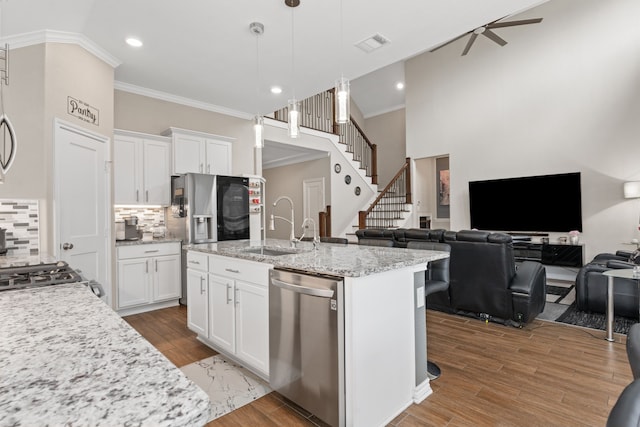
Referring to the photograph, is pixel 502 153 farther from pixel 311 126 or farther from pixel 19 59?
pixel 19 59

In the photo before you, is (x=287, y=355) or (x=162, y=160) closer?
(x=287, y=355)

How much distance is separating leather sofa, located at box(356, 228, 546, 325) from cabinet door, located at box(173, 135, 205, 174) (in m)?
3.22

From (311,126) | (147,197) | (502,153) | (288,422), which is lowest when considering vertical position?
(288,422)

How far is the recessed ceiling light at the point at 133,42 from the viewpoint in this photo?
338cm

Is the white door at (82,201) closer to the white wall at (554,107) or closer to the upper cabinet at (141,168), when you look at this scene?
the upper cabinet at (141,168)

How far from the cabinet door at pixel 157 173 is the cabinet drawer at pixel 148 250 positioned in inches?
26.3

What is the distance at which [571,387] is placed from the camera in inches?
91.0

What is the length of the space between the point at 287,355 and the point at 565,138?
631cm

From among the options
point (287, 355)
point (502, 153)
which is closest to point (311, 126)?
point (502, 153)

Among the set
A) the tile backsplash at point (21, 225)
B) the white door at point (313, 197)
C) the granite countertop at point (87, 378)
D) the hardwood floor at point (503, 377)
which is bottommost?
the hardwood floor at point (503, 377)

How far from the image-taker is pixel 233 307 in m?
2.63

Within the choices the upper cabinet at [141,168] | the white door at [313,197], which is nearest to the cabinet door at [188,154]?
the upper cabinet at [141,168]

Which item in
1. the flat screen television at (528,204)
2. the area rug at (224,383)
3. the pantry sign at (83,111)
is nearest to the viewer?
the area rug at (224,383)

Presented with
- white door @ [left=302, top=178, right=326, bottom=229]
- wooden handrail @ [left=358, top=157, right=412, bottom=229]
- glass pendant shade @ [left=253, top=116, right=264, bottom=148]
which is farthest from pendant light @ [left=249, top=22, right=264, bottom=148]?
white door @ [left=302, top=178, right=326, bottom=229]
